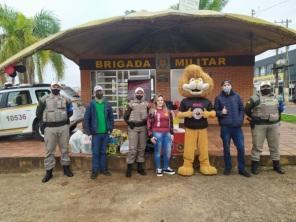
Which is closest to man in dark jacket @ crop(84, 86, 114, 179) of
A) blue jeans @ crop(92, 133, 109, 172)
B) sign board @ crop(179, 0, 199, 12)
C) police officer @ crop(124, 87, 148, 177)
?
blue jeans @ crop(92, 133, 109, 172)

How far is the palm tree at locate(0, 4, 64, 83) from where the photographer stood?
1698 cm

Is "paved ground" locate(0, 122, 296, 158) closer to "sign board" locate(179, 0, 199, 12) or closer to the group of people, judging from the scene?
the group of people

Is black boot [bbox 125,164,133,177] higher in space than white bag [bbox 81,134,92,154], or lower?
lower

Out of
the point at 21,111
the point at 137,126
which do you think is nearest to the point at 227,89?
the point at 137,126

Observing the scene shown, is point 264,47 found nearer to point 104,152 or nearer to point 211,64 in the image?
point 211,64

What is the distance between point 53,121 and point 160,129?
2158 millimetres

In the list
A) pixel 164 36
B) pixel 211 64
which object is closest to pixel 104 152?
pixel 164 36

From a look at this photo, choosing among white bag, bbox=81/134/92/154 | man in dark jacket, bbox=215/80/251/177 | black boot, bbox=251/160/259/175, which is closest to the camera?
man in dark jacket, bbox=215/80/251/177

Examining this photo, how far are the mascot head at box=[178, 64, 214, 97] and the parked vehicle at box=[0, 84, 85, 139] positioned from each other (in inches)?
183

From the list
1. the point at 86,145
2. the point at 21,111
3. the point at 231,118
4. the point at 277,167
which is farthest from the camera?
the point at 21,111

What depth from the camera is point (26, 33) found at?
17.1m

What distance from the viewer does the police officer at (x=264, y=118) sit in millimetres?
6934

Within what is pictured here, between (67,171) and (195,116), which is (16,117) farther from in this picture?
(195,116)

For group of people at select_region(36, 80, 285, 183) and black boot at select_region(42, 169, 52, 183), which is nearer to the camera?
group of people at select_region(36, 80, 285, 183)
